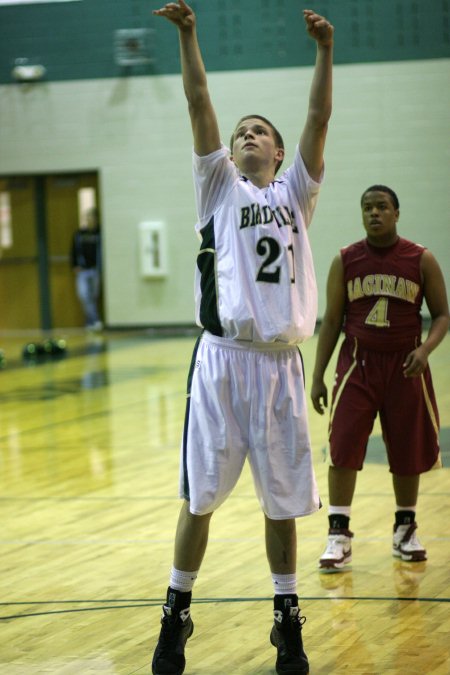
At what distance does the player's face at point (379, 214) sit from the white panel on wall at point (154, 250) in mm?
12127

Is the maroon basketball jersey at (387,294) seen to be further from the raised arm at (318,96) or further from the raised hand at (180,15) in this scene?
the raised hand at (180,15)

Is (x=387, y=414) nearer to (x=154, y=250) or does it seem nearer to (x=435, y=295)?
(x=435, y=295)

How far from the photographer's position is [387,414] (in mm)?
4383

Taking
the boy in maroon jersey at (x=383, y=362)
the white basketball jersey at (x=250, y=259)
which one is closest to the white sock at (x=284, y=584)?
the white basketball jersey at (x=250, y=259)

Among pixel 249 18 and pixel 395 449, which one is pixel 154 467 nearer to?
pixel 395 449

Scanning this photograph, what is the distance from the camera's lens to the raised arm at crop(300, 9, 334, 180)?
322 cm

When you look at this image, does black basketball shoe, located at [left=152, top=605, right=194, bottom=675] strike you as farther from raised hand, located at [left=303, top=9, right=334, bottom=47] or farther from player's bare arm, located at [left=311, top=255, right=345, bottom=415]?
raised hand, located at [left=303, top=9, right=334, bottom=47]

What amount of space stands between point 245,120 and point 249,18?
43.0 feet

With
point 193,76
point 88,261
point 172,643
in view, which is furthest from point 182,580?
point 88,261

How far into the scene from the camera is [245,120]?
3295 millimetres

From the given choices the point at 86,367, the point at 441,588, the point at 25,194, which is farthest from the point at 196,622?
the point at 25,194

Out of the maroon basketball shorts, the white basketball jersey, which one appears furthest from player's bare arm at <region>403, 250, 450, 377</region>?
the white basketball jersey

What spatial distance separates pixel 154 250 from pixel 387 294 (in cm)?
1225

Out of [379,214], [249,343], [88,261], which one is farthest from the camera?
[88,261]
